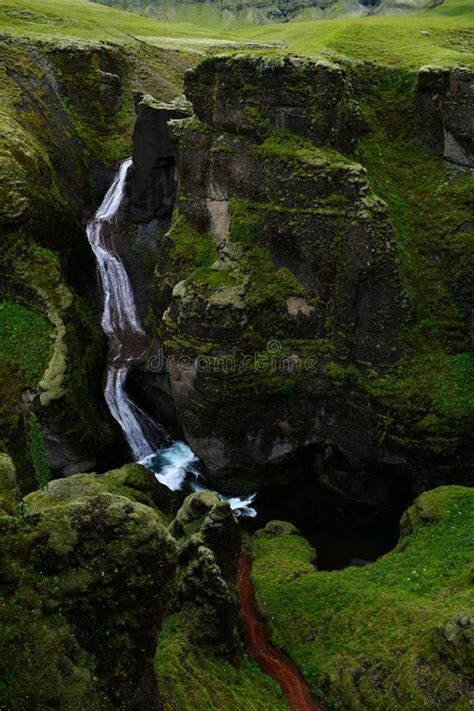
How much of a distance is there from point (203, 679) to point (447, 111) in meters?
29.9

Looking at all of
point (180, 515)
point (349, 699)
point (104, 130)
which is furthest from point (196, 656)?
point (104, 130)

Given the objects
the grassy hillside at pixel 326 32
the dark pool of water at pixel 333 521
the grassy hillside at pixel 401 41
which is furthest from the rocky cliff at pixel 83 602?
the grassy hillside at pixel 326 32

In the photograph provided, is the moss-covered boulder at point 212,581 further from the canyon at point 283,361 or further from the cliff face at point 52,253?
the cliff face at point 52,253

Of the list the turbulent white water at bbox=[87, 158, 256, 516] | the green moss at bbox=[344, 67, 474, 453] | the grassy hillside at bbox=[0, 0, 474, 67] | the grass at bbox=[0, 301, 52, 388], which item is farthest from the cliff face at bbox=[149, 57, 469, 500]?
the grassy hillside at bbox=[0, 0, 474, 67]

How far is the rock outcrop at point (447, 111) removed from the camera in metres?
31.5

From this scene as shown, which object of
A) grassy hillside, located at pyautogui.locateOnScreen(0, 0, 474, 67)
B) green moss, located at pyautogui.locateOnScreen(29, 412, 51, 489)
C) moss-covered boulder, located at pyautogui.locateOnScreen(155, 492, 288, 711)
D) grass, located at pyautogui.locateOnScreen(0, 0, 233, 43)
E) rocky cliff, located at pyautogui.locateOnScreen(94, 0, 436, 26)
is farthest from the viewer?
rocky cliff, located at pyautogui.locateOnScreen(94, 0, 436, 26)

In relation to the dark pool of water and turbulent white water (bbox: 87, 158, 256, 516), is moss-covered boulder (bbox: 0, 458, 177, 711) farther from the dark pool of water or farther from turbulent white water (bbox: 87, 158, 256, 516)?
turbulent white water (bbox: 87, 158, 256, 516)

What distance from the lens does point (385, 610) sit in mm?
20266

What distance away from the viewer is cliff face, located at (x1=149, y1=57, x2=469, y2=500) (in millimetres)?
28938

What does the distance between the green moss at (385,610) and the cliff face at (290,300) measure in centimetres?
540

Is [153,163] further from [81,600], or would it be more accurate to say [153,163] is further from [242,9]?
[242,9]

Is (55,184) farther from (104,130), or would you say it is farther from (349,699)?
(349,699)

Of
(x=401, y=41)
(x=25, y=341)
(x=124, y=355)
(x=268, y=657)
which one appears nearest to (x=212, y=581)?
(x=268, y=657)

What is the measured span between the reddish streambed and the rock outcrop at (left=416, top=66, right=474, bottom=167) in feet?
80.4
